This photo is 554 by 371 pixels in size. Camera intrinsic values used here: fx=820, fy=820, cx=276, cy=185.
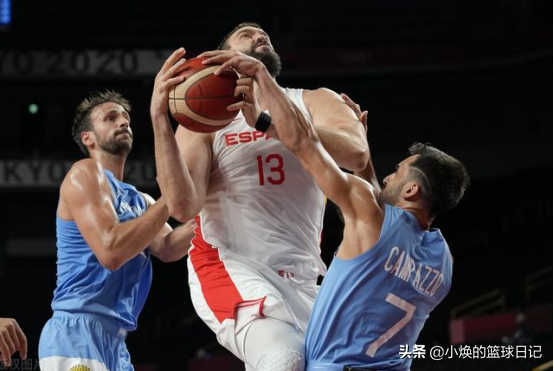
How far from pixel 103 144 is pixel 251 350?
6.54ft

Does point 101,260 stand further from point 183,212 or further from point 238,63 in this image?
point 238,63

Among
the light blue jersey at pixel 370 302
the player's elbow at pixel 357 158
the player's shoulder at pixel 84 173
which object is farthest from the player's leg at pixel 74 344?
the player's elbow at pixel 357 158

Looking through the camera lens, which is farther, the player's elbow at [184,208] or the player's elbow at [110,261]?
the player's elbow at [110,261]

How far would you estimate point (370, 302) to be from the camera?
12.1ft

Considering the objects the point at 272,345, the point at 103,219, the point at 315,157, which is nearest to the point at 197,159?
the point at 315,157

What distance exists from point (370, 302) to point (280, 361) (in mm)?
480

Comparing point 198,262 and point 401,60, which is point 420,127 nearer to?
point 401,60

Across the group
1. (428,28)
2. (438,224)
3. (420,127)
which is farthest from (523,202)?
(428,28)

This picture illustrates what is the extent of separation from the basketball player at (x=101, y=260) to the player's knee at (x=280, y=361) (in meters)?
1.04

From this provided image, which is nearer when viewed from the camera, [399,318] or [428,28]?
[399,318]

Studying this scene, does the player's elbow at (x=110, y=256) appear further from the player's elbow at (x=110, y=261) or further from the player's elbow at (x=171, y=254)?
the player's elbow at (x=171, y=254)

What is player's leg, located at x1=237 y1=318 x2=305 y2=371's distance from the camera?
11.8 ft

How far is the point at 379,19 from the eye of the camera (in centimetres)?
2127

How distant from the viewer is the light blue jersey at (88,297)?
181 inches
